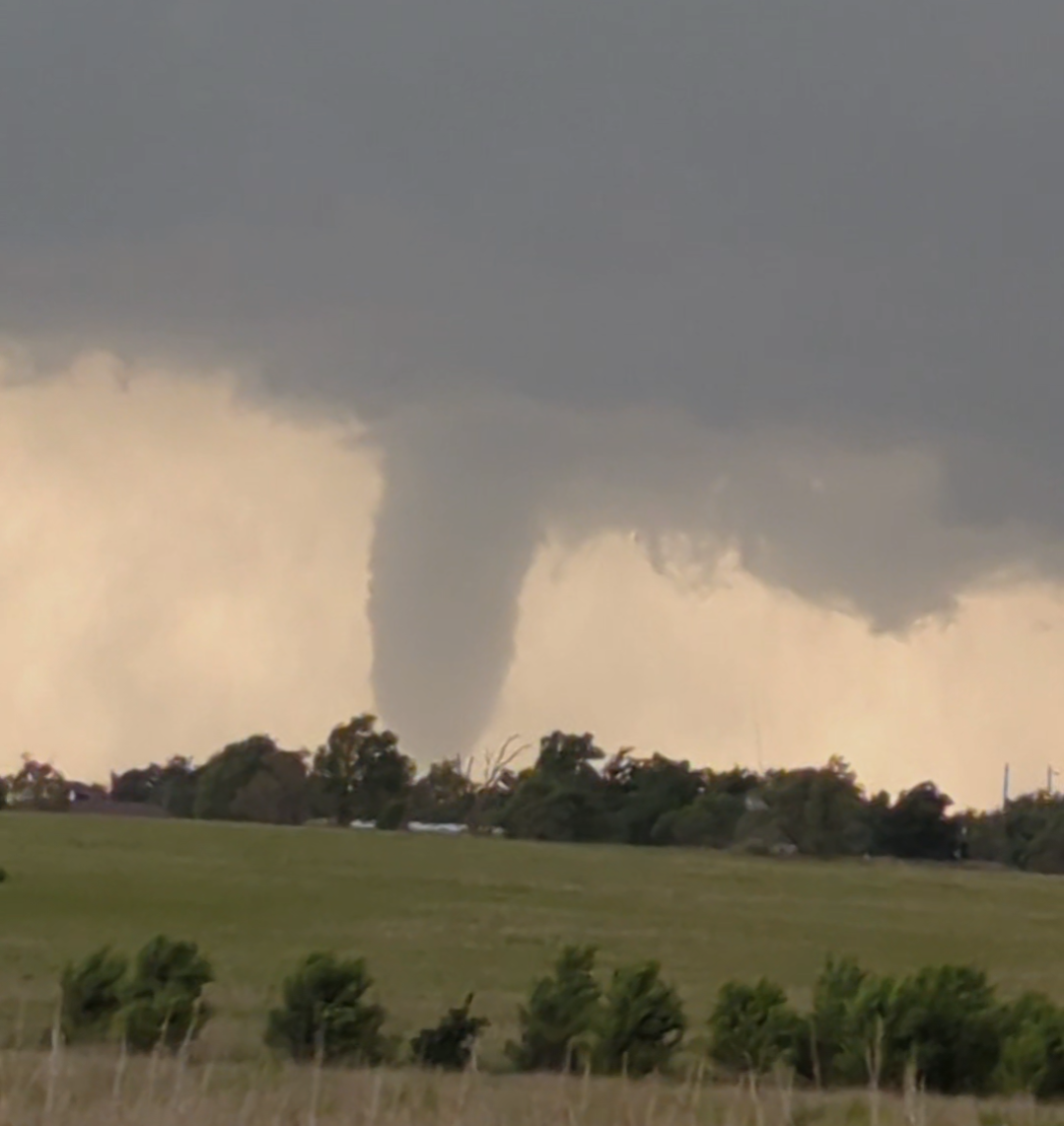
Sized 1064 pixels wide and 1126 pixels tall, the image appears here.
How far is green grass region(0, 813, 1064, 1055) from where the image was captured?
4925 cm

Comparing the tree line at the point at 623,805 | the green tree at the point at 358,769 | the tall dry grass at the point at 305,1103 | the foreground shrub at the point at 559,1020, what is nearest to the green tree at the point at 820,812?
the tree line at the point at 623,805

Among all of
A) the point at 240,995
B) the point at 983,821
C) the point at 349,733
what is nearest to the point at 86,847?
the point at 240,995

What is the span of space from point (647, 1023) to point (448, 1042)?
8.52 feet

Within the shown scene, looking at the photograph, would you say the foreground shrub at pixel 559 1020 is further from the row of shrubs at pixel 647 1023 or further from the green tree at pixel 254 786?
the green tree at pixel 254 786

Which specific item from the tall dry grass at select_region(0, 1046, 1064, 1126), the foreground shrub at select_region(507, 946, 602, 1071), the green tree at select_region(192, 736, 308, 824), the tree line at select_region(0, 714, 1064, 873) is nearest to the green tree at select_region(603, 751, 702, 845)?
the tree line at select_region(0, 714, 1064, 873)

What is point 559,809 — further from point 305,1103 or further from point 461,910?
point 305,1103

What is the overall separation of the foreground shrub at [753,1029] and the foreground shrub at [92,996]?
7772mm

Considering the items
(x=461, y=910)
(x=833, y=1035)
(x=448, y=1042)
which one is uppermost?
(x=461, y=910)

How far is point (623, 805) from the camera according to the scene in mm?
127062

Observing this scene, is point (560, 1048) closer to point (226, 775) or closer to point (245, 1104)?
point (245, 1104)

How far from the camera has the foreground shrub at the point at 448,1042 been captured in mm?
Answer: 24422

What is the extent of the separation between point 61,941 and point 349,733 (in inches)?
3373

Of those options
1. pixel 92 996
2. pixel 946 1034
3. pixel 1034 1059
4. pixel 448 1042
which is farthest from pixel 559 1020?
pixel 1034 1059

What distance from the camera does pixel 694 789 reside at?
133 metres
